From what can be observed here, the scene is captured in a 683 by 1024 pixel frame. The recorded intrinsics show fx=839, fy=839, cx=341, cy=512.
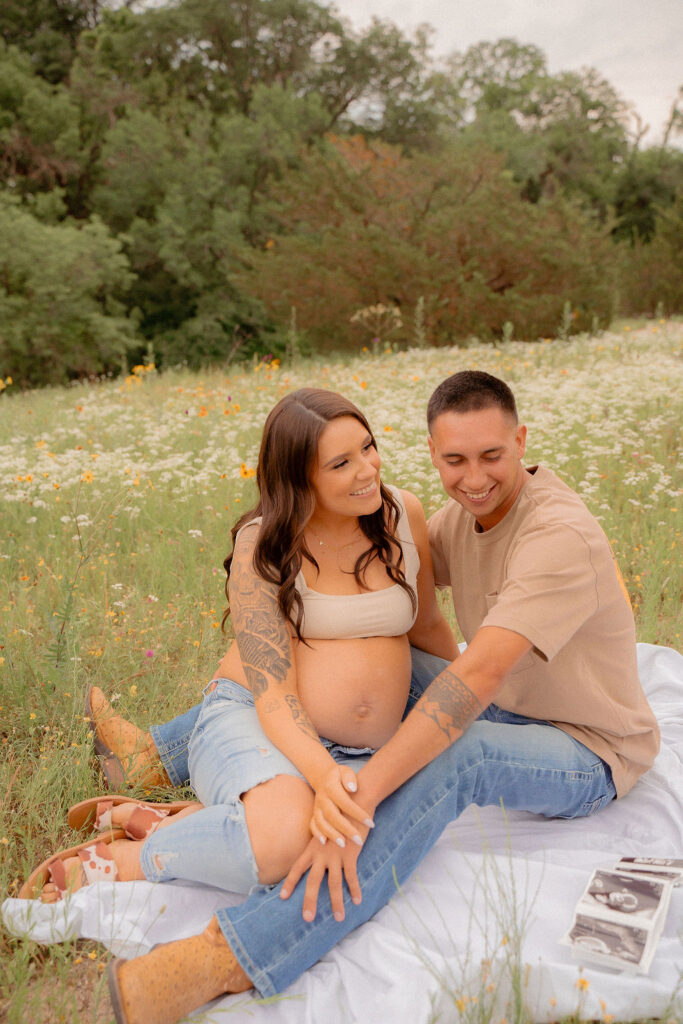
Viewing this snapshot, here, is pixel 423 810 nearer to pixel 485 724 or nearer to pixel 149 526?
pixel 485 724

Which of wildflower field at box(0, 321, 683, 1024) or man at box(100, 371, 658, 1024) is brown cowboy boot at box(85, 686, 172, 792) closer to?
wildflower field at box(0, 321, 683, 1024)

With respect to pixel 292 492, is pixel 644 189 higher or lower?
higher

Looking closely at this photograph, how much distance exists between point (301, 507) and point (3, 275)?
48.2 ft

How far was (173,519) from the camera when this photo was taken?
16.5 ft

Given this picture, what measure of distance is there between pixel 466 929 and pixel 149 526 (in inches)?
134

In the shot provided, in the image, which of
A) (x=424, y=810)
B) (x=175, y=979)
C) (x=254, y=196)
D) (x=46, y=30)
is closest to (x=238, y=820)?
(x=175, y=979)

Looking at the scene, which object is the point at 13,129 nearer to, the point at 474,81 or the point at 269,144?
the point at 269,144

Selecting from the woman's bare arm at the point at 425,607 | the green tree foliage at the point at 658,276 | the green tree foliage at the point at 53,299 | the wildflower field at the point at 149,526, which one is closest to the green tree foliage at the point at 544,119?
the green tree foliage at the point at 658,276

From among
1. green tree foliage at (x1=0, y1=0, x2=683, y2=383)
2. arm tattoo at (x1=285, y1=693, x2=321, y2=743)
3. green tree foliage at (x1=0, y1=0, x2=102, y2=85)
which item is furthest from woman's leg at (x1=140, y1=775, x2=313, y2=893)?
green tree foliage at (x1=0, y1=0, x2=102, y2=85)

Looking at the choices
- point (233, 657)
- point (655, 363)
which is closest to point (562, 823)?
point (233, 657)

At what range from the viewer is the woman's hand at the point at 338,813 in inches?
83.3

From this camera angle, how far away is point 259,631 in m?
2.56

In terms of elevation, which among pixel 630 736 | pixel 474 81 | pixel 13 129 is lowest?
pixel 630 736

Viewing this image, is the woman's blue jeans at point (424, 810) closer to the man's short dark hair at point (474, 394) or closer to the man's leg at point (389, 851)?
the man's leg at point (389, 851)
